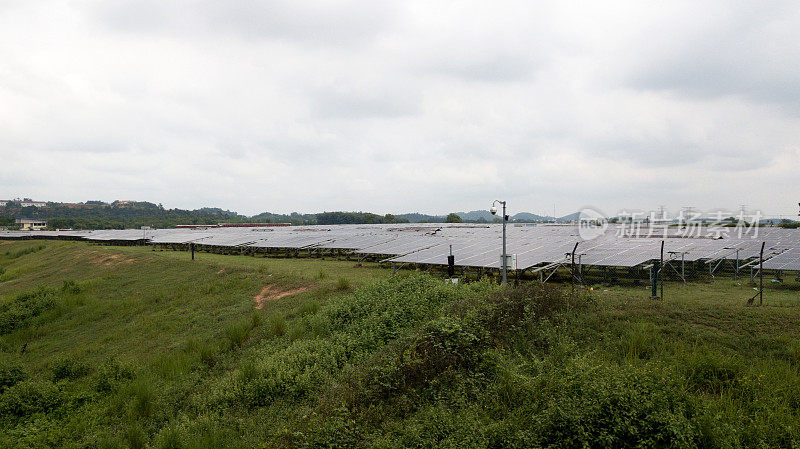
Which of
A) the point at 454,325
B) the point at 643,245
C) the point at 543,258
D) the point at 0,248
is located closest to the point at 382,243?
the point at 543,258

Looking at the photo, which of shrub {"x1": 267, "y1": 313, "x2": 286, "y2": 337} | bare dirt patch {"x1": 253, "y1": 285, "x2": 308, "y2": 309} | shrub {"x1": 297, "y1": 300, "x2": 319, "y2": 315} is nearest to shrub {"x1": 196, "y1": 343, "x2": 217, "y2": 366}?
shrub {"x1": 267, "y1": 313, "x2": 286, "y2": 337}

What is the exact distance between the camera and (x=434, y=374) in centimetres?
898

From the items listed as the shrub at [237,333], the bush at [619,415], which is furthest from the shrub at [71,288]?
the bush at [619,415]

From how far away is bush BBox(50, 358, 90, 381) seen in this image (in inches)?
618

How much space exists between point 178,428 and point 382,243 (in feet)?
80.9

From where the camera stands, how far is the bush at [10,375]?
14008mm

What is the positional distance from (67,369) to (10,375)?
180 centimetres

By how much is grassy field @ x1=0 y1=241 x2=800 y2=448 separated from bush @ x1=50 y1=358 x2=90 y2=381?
Result: 5cm

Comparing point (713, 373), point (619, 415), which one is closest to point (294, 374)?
point (619, 415)

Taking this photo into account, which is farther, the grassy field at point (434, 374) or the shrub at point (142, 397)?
the shrub at point (142, 397)

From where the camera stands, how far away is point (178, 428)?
9805mm

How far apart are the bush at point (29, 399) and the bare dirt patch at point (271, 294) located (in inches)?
346

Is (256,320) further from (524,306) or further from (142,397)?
(524,306)

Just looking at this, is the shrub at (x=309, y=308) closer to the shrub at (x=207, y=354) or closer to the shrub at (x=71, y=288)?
the shrub at (x=207, y=354)
